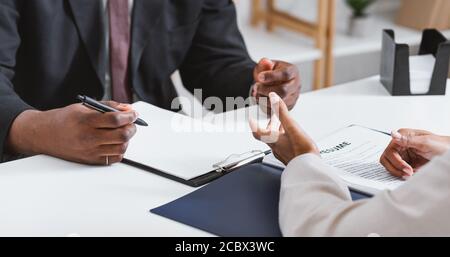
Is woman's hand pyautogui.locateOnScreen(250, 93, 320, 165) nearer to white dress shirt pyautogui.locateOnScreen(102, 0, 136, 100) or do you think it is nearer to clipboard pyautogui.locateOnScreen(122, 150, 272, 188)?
clipboard pyautogui.locateOnScreen(122, 150, 272, 188)

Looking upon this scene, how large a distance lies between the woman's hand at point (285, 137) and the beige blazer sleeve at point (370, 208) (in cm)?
9

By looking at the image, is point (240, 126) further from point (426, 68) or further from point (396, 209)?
point (396, 209)

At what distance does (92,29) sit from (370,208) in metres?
1.05

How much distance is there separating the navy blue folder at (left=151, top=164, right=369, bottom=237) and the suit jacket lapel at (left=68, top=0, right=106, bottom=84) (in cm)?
68

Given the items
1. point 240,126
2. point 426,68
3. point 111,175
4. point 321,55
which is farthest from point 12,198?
point 321,55

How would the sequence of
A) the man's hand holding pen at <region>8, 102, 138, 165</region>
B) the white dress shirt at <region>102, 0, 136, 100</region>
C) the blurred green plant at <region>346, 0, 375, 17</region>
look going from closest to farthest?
the man's hand holding pen at <region>8, 102, 138, 165</region>, the white dress shirt at <region>102, 0, 136, 100</region>, the blurred green plant at <region>346, 0, 375, 17</region>

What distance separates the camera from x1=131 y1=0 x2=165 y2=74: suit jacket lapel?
5.88 feet

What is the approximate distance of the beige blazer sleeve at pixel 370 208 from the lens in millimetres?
849

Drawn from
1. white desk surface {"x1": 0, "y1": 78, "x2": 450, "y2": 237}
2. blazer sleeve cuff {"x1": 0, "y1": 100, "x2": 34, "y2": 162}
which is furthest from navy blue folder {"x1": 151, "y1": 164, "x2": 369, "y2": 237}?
blazer sleeve cuff {"x1": 0, "y1": 100, "x2": 34, "y2": 162}

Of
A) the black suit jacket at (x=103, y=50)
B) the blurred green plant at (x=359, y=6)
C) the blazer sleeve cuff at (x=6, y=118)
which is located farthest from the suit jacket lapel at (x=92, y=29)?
the blurred green plant at (x=359, y=6)

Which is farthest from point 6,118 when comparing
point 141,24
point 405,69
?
point 405,69

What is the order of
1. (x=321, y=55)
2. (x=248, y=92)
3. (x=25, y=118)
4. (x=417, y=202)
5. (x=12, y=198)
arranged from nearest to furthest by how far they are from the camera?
(x=417, y=202) → (x=12, y=198) → (x=25, y=118) → (x=248, y=92) → (x=321, y=55)
